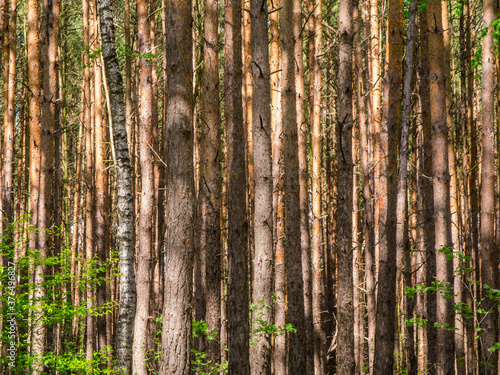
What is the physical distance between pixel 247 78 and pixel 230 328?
360 inches

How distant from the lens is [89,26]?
14578 millimetres

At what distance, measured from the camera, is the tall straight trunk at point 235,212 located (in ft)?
26.2

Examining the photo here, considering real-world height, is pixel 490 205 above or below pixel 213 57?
below

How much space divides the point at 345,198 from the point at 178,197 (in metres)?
3.22

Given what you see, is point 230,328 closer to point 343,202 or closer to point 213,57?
point 343,202

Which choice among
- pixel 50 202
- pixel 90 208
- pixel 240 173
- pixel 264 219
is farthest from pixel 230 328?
pixel 90 208

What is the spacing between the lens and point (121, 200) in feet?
23.3

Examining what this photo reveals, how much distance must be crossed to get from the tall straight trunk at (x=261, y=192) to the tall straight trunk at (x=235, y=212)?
27 centimetres

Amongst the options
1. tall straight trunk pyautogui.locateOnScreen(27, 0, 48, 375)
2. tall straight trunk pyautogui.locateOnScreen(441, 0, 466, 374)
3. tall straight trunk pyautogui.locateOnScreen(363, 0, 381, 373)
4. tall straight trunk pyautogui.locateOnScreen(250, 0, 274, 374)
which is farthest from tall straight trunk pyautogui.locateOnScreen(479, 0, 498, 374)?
tall straight trunk pyautogui.locateOnScreen(27, 0, 48, 375)

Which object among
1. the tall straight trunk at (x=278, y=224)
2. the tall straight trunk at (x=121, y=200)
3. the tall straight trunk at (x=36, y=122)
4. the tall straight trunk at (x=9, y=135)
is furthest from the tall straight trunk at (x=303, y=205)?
the tall straight trunk at (x=9, y=135)

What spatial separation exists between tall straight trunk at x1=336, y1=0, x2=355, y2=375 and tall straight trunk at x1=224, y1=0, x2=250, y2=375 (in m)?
1.57

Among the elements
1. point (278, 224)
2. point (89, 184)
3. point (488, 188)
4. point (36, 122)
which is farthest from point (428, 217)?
point (89, 184)

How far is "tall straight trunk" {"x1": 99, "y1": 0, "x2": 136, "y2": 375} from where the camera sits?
22.4 ft

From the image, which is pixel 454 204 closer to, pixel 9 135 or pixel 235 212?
pixel 235 212
